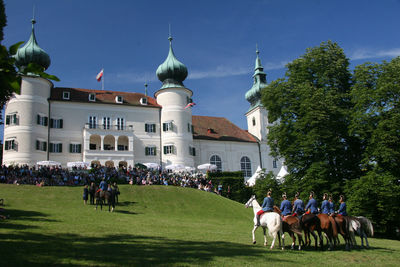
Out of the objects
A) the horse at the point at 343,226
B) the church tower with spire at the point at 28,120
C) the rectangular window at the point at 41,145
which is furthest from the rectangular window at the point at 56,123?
the horse at the point at 343,226

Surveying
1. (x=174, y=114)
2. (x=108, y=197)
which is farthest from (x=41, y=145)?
(x=108, y=197)

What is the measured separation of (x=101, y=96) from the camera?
50656 millimetres

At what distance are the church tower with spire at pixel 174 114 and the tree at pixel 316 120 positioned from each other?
23.0m

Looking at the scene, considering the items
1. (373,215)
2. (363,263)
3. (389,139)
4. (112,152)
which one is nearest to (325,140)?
(389,139)

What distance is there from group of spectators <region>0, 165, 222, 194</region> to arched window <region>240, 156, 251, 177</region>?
16359 mm

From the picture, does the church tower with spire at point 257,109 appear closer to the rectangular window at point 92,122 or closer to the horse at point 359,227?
the rectangular window at point 92,122

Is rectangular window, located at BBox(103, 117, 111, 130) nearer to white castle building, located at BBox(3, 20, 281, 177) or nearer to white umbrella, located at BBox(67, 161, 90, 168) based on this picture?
white castle building, located at BBox(3, 20, 281, 177)

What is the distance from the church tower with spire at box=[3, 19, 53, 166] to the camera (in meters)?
42.7

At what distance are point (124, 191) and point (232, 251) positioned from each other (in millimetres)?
21256

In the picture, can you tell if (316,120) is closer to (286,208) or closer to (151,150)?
(286,208)

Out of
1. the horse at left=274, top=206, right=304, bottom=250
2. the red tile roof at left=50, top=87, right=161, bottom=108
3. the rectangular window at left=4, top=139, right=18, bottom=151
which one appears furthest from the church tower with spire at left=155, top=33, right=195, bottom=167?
the horse at left=274, top=206, right=304, bottom=250

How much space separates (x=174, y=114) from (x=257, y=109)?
1602 cm

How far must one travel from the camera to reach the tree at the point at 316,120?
951 inches

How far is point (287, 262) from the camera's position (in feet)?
30.8
